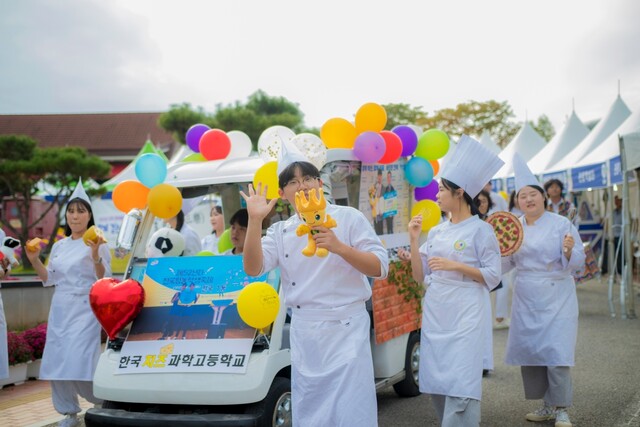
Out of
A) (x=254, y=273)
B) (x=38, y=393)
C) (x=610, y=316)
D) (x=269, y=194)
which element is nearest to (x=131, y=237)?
(x=269, y=194)

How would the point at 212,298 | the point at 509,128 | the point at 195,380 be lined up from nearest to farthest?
the point at 195,380 < the point at 212,298 < the point at 509,128

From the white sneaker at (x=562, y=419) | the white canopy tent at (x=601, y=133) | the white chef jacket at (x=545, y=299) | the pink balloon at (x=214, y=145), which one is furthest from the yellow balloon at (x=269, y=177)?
the white canopy tent at (x=601, y=133)

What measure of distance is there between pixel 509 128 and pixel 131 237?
34450 millimetres

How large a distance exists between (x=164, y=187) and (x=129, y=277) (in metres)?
0.72

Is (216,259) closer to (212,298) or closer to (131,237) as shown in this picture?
(212,298)

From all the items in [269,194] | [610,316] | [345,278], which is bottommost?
[610,316]

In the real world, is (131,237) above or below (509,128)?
below

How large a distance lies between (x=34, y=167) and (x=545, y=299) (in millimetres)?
15569

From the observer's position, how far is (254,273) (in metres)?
3.47

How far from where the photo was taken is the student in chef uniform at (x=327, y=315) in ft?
11.1

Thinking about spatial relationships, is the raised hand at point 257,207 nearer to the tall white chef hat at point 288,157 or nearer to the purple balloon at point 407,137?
the tall white chef hat at point 288,157

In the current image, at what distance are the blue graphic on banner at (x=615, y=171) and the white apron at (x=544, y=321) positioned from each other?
248 inches

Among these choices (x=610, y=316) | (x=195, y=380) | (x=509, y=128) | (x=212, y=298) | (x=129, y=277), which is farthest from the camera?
(x=509, y=128)

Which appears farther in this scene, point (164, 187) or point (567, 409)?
point (567, 409)
